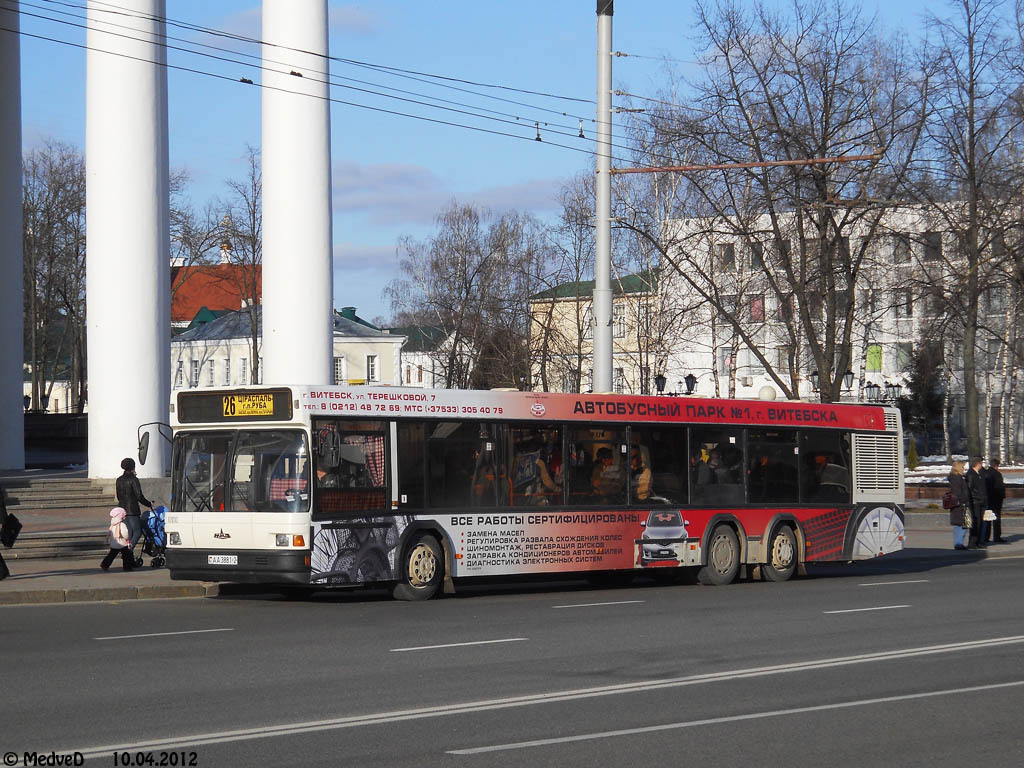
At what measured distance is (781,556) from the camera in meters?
23.3

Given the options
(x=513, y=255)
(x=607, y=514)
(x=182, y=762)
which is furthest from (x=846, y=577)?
(x=513, y=255)

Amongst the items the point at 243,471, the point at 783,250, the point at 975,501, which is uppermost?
the point at 783,250

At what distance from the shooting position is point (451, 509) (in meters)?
19.1

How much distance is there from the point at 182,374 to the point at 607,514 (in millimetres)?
84966

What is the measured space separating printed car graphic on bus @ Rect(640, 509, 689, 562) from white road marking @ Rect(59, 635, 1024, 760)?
26.4 ft

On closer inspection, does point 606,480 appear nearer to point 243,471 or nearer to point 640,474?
point 640,474

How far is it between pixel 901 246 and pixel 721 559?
2318 cm

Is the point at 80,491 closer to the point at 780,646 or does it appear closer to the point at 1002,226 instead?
the point at 780,646

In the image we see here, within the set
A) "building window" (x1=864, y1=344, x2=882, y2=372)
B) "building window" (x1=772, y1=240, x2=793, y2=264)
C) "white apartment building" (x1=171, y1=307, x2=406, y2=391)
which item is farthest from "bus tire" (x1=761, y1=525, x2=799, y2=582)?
"white apartment building" (x1=171, y1=307, x2=406, y2=391)

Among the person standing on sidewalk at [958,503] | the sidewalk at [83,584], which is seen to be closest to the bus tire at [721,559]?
the sidewalk at [83,584]

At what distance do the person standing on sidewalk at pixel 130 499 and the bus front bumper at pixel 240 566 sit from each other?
306 centimetres

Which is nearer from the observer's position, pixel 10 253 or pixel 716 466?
pixel 716 466

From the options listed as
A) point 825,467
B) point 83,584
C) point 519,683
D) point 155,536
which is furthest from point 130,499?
point 519,683

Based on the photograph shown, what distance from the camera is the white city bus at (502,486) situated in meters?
17.8
